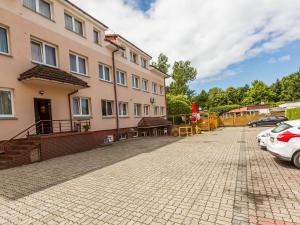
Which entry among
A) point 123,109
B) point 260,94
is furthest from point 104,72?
point 260,94

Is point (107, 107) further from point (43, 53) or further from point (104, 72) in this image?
point (43, 53)

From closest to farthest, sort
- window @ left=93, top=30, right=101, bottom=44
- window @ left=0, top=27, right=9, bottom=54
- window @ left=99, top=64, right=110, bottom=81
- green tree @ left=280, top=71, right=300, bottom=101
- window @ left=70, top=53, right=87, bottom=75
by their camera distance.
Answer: window @ left=0, top=27, right=9, bottom=54, window @ left=70, top=53, right=87, bottom=75, window @ left=93, top=30, right=101, bottom=44, window @ left=99, top=64, right=110, bottom=81, green tree @ left=280, top=71, right=300, bottom=101

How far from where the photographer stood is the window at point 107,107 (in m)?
17.5

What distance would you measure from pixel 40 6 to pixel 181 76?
48314 millimetres

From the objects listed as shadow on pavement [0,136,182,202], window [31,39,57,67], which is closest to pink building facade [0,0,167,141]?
window [31,39,57,67]

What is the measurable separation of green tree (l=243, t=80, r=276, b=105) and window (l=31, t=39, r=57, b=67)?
73708 mm

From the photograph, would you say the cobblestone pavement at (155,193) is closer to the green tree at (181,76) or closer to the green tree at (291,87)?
the green tree at (181,76)

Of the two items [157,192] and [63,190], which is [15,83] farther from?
[157,192]

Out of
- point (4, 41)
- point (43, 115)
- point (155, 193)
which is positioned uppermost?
point (4, 41)

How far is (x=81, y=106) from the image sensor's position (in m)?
15.0

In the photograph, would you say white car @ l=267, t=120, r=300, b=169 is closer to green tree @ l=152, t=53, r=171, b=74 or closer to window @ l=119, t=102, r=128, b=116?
window @ l=119, t=102, r=128, b=116

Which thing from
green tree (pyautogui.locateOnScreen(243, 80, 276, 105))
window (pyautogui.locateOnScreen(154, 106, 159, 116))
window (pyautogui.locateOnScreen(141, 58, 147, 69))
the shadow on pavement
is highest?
window (pyautogui.locateOnScreen(141, 58, 147, 69))

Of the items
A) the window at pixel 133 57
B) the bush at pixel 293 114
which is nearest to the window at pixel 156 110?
the window at pixel 133 57

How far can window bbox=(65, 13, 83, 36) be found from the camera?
47.8ft
